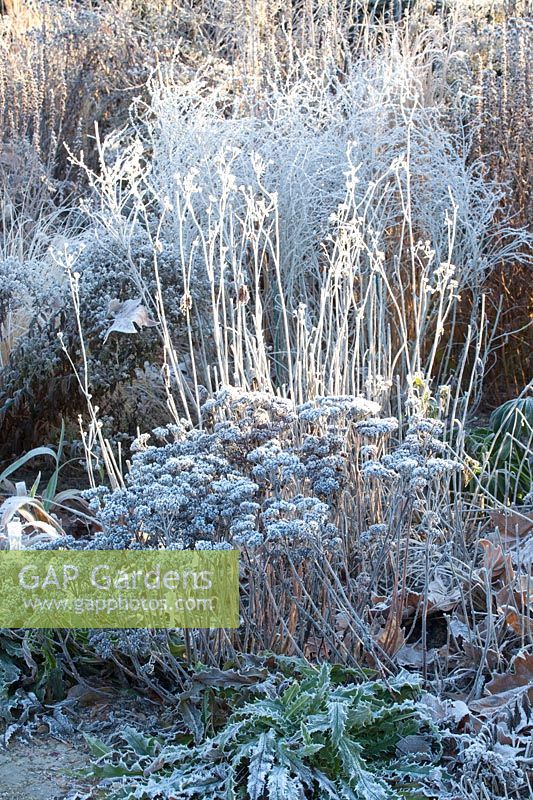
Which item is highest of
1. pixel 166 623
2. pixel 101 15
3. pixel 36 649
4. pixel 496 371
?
pixel 101 15

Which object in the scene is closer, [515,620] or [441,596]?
[515,620]

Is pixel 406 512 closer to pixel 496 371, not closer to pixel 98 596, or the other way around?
pixel 98 596

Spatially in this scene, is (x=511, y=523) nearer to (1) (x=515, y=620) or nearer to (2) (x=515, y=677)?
(1) (x=515, y=620)

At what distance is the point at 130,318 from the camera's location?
12.9 feet

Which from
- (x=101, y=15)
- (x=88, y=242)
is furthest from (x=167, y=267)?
(x=101, y=15)

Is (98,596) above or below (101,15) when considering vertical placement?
below

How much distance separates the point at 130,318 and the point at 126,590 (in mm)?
1798

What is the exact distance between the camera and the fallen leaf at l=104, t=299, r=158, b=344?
3854 mm

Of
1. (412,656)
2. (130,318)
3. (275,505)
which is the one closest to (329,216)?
(130,318)

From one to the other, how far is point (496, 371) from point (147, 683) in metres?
3.02

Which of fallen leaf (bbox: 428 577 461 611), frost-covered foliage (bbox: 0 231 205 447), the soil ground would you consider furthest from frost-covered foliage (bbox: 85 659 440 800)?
frost-covered foliage (bbox: 0 231 205 447)

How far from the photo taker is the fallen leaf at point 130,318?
12.6ft

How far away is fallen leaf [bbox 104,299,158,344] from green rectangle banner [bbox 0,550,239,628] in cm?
150

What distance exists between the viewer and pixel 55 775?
2.11 m
